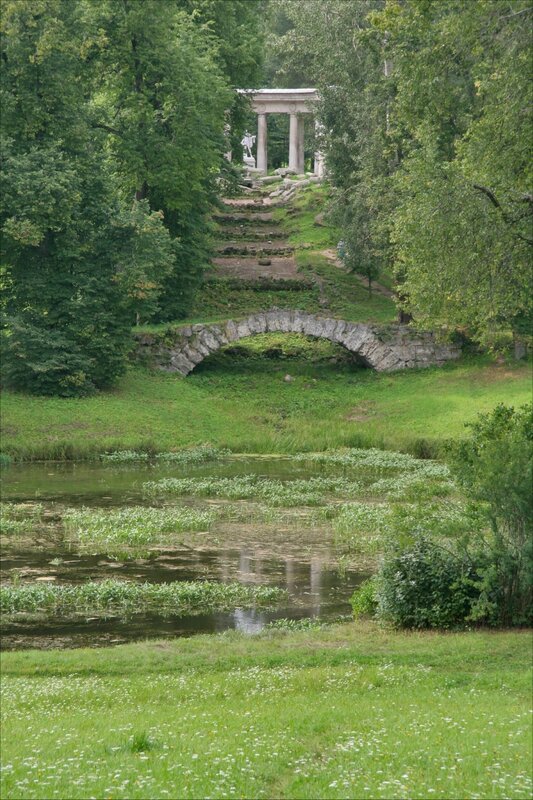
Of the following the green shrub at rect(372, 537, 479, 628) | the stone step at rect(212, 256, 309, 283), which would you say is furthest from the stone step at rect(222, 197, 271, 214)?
the green shrub at rect(372, 537, 479, 628)

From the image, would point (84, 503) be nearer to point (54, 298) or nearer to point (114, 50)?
point (54, 298)

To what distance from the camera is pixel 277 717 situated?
33.0 ft

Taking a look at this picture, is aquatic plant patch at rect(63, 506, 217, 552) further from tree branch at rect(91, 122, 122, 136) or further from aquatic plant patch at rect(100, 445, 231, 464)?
tree branch at rect(91, 122, 122, 136)

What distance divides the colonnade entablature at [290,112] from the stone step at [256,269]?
14843 millimetres

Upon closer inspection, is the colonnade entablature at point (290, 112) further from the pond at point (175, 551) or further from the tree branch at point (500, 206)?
the tree branch at point (500, 206)

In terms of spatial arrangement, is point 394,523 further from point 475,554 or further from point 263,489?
point 263,489

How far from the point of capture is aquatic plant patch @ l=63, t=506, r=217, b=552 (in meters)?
Result: 22.0

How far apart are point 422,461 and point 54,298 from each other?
575 inches

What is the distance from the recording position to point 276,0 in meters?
59.6

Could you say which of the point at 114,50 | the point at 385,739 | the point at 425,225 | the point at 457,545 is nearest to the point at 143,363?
the point at 114,50

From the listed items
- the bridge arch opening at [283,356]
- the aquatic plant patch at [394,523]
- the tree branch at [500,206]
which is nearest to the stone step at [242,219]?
the bridge arch opening at [283,356]

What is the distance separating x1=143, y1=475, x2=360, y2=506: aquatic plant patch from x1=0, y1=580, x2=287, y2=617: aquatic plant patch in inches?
340

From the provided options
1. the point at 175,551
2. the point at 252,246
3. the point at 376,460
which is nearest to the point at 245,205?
the point at 252,246

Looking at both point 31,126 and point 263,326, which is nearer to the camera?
point 31,126
